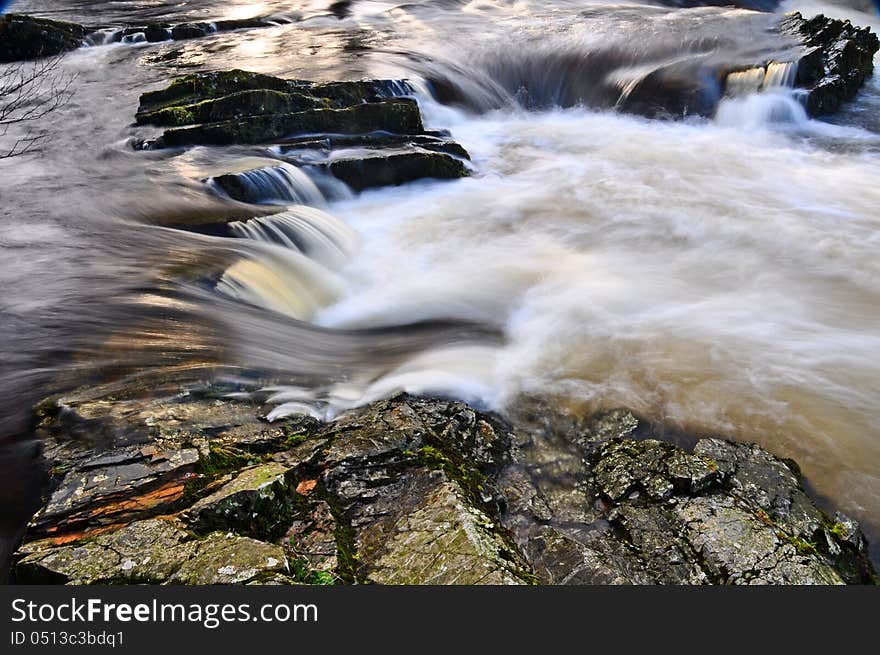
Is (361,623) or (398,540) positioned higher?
(361,623)

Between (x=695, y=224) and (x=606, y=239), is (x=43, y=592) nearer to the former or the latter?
(x=606, y=239)

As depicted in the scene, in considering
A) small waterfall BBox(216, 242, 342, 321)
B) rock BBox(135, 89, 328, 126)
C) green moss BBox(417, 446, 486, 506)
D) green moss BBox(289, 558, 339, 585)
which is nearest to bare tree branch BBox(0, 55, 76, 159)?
rock BBox(135, 89, 328, 126)

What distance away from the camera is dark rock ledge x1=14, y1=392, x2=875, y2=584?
332cm

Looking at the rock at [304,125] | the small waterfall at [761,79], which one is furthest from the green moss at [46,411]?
the small waterfall at [761,79]

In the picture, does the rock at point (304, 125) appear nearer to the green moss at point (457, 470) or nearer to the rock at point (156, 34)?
the green moss at point (457, 470)

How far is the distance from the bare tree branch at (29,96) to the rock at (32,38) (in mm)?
587

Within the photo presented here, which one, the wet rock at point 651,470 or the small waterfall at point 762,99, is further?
the small waterfall at point 762,99

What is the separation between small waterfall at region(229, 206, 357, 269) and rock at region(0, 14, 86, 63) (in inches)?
619

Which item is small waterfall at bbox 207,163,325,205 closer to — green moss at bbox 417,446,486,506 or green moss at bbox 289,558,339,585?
green moss at bbox 417,446,486,506

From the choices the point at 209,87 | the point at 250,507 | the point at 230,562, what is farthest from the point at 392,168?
the point at 230,562

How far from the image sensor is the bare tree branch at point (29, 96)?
12352 millimetres

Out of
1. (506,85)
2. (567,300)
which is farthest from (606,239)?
(506,85)

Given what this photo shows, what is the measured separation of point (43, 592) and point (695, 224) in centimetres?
989

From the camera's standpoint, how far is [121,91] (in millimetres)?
15625
